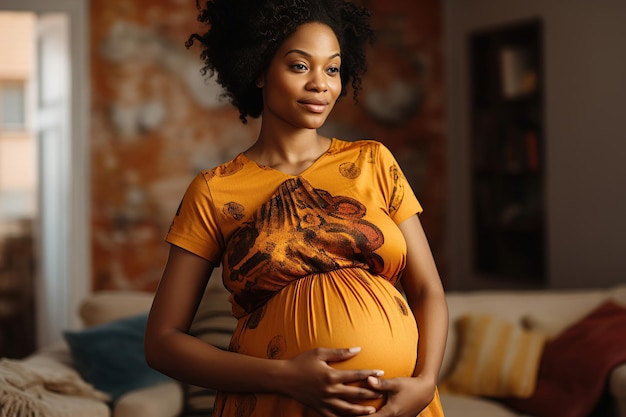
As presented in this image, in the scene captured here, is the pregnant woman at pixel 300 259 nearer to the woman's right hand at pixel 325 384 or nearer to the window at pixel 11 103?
the woman's right hand at pixel 325 384

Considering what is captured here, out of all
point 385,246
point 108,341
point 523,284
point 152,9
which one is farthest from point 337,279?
point 152,9

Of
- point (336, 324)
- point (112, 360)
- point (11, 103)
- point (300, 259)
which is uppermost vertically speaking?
point (11, 103)

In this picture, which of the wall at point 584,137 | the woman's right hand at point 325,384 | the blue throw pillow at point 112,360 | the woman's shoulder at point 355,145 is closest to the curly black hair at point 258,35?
the woman's shoulder at point 355,145

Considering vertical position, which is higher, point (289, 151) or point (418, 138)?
point (418, 138)

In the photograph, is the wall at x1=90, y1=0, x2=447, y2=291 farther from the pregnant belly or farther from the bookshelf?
the pregnant belly

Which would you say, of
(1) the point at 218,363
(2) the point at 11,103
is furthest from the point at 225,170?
(2) the point at 11,103

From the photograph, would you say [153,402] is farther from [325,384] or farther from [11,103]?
[11,103]

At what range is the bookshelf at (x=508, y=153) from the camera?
4727 mm

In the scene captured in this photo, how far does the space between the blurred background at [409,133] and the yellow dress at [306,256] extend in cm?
315

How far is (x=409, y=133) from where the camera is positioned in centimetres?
562

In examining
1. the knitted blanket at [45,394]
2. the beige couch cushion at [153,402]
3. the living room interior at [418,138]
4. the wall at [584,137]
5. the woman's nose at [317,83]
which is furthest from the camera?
the living room interior at [418,138]

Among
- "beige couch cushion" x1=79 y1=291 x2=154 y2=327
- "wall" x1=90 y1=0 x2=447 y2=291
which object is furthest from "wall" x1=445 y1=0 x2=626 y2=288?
"beige couch cushion" x1=79 y1=291 x2=154 y2=327

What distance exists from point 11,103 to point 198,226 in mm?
6464

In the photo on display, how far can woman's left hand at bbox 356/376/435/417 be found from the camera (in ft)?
4.05
